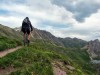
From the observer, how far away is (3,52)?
2889 cm

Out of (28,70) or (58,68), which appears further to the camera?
(58,68)

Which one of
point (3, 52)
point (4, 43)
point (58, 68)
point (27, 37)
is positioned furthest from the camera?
point (27, 37)

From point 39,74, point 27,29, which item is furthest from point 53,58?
point 39,74

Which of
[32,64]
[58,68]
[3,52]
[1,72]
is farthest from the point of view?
[3,52]

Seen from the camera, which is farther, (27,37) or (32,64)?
(27,37)

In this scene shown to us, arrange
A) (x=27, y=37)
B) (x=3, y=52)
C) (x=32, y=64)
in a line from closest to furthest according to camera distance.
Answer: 1. (x=32, y=64)
2. (x=3, y=52)
3. (x=27, y=37)

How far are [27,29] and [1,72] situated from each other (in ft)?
34.1

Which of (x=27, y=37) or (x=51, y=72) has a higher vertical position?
(x=27, y=37)

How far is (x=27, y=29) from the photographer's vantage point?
32.3 meters

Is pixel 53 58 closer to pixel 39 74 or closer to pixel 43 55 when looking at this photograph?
pixel 43 55

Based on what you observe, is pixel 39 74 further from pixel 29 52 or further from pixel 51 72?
pixel 29 52

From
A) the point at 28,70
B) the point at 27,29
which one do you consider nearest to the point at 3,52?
the point at 27,29

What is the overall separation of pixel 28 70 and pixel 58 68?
4.68 metres

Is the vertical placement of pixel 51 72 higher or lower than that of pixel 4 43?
lower
